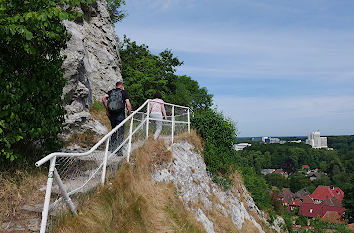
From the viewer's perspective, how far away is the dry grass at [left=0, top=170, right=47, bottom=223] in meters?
4.15

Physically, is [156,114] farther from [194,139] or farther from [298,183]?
[298,183]

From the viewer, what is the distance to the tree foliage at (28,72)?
4.43 m

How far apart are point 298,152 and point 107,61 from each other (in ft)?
575

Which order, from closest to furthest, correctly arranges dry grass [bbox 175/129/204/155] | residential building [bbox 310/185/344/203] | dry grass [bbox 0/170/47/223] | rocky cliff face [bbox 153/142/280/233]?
dry grass [bbox 0/170/47/223] < rocky cliff face [bbox 153/142/280/233] < dry grass [bbox 175/129/204/155] < residential building [bbox 310/185/344/203]

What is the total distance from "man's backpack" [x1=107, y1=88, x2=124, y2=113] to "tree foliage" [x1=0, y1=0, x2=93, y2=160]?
144cm

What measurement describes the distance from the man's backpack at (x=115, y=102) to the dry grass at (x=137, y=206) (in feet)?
3.79

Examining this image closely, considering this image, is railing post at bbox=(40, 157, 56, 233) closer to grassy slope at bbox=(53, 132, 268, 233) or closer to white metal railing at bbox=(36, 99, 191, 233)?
white metal railing at bbox=(36, 99, 191, 233)

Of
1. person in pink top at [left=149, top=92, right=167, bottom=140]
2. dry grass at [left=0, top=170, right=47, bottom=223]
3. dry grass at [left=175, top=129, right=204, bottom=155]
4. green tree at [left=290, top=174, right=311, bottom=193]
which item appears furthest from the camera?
green tree at [left=290, top=174, right=311, bottom=193]

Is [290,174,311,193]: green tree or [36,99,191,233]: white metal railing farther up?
[36,99,191,233]: white metal railing

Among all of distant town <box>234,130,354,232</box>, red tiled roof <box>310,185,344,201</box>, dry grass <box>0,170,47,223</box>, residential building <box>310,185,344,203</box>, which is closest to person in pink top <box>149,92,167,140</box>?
dry grass <box>0,170,47,223</box>

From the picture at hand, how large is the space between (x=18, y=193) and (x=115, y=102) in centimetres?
326

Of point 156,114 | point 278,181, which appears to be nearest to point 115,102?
point 156,114

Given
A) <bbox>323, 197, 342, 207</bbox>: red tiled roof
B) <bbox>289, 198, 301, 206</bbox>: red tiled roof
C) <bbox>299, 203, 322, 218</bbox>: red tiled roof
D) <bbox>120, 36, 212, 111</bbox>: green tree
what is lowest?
<bbox>289, 198, 301, 206</bbox>: red tiled roof

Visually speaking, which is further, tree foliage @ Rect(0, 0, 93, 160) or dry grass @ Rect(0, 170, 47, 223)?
tree foliage @ Rect(0, 0, 93, 160)
